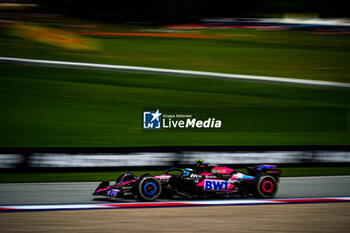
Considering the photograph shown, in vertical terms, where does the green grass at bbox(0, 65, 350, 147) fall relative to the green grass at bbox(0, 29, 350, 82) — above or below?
below

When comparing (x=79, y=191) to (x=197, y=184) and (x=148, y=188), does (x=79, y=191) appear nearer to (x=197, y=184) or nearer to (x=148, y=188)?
(x=148, y=188)

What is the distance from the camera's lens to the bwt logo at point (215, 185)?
25.6ft

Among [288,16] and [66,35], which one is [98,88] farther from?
[288,16]

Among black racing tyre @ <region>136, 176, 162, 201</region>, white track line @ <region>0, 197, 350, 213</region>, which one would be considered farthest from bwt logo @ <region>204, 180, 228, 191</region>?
black racing tyre @ <region>136, 176, 162, 201</region>

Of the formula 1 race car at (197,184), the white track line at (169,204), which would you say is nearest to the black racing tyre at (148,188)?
the formula 1 race car at (197,184)

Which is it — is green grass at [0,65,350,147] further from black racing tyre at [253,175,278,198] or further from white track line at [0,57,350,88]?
black racing tyre at [253,175,278,198]

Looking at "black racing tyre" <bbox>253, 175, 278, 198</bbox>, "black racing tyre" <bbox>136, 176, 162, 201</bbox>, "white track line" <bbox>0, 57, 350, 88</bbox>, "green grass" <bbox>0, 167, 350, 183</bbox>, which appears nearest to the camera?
"black racing tyre" <bbox>136, 176, 162, 201</bbox>

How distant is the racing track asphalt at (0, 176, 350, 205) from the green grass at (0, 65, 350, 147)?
436 cm

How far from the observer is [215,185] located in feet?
25.7

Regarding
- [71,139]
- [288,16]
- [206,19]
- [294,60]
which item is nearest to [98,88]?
[71,139]

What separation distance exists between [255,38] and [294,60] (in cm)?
344

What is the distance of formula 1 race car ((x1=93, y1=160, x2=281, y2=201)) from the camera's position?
7.50m

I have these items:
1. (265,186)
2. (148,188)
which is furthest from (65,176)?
(265,186)

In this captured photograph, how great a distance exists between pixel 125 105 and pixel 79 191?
8.07 meters
